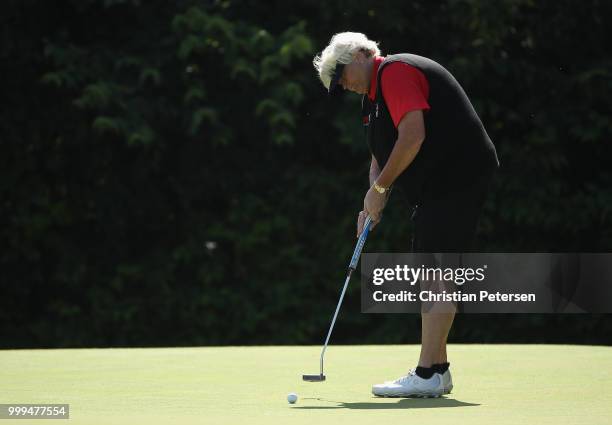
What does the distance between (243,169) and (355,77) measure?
7.20m

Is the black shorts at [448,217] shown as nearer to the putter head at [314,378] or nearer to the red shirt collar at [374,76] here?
the red shirt collar at [374,76]

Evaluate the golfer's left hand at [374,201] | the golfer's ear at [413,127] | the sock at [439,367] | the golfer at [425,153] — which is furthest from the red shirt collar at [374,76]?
the sock at [439,367]

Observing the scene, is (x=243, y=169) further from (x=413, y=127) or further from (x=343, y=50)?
(x=413, y=127)

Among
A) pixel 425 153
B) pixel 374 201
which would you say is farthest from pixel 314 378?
pixel 425 153

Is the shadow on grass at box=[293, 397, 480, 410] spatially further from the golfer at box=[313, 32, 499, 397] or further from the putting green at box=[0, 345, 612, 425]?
the golfer at box=[313, 32, 499, 397]

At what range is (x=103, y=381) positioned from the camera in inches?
190

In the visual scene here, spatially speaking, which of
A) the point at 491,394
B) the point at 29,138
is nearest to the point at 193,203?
the point at 29,138

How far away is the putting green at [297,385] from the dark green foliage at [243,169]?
4.75 m

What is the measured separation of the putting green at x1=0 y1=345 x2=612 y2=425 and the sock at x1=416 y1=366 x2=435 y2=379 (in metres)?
0.11

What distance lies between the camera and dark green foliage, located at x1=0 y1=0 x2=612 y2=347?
1106cm

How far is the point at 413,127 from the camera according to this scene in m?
4.29

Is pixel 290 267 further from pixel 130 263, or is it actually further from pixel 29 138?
pixel 29 138

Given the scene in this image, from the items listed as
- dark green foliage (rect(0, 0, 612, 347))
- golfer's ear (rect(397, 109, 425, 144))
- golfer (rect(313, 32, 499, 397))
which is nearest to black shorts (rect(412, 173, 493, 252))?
golfer (rect(313, 32, 499, 397))

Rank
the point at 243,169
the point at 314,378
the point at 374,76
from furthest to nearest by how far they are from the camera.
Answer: the point at 243,169, the point at 314,378, the point at 374,76
